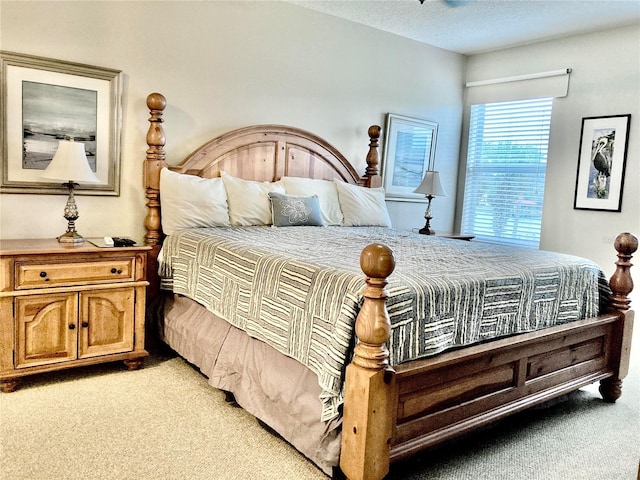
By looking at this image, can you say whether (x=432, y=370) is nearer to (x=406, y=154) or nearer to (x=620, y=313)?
(x=620, y=313)

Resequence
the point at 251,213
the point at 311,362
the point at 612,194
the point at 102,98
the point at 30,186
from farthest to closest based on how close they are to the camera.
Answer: the point at 612,194, the point at 251,213, the point at 102,98, the point at 30,186, the point at 311,362

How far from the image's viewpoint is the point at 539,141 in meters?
4.82

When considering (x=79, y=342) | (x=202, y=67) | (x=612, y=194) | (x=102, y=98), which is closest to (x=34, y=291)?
(x=79, y=342)

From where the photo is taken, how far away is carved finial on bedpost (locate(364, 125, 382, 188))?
175 inches

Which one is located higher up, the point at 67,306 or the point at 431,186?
the point at 431,186

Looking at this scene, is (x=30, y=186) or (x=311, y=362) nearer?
(x=311, y=362)

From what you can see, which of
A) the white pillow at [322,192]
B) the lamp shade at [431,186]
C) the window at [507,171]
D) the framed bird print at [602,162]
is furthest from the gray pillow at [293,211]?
the framed bird print at [602,162]

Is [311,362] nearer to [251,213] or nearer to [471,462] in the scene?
[471,462]

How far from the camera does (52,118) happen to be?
3053 millimetres

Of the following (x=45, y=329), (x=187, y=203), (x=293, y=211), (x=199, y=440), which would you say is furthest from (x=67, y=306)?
(x=293, y=211)

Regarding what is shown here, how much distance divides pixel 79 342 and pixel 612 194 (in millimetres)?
4105

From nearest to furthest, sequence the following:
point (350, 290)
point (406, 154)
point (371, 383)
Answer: point (371, 383) → point (350, 290) → point (406, 154)

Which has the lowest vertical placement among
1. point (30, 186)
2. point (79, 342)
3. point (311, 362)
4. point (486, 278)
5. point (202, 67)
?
point (79, 342)

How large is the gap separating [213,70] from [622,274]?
2.92 m
